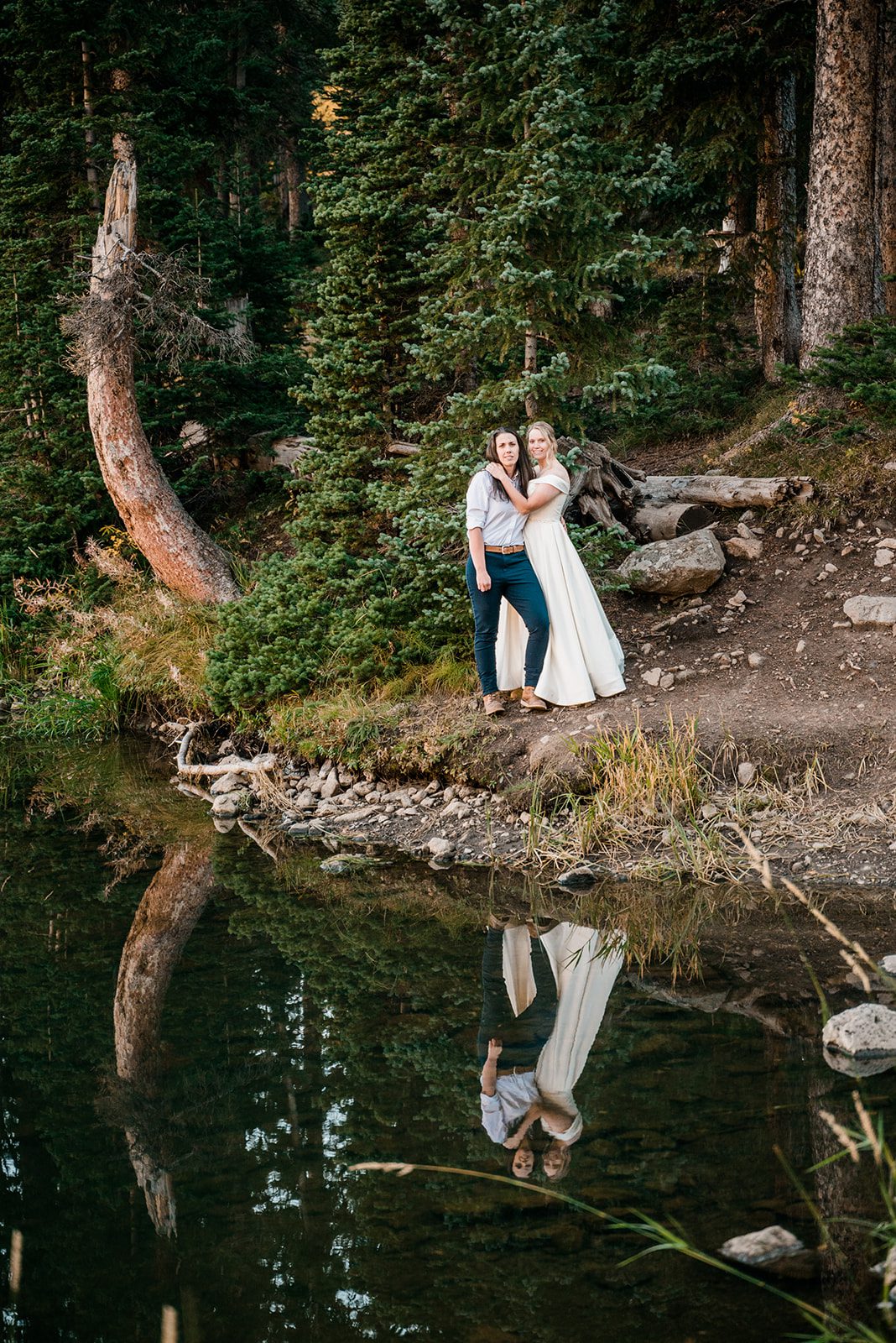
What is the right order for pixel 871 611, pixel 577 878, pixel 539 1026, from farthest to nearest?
1. pixel 871 611
2. pixel 577 878
3. pixel 539 1026

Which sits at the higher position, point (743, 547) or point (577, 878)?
point (743, 547)

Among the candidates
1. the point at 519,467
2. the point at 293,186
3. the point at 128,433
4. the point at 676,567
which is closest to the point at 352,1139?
the point at 519,467

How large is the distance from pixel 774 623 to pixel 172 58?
12649mm

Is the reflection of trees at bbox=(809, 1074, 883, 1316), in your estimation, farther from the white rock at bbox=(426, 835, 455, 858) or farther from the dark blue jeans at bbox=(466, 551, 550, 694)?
the dark blue jeans at bbox=(466, 551, 550, 694)

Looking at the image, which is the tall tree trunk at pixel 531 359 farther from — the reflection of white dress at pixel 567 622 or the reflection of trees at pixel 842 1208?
the reflection of trees at pixel 842 1208

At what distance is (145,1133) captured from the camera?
16.2 ft

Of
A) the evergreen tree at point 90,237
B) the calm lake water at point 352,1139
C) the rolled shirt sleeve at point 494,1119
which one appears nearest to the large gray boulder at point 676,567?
the calm lake water at point 352,1139

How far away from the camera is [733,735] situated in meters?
8.53

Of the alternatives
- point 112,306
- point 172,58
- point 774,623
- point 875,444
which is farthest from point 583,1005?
point 172,58

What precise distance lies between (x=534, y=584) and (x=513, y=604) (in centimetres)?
24

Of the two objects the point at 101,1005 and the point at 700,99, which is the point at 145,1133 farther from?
the point at 700,99

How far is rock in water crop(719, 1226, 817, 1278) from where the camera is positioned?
3672 millimetres

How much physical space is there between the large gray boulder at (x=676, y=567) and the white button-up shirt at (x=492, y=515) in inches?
74.4

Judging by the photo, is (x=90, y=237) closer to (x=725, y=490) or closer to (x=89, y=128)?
(x=89, y=128)
